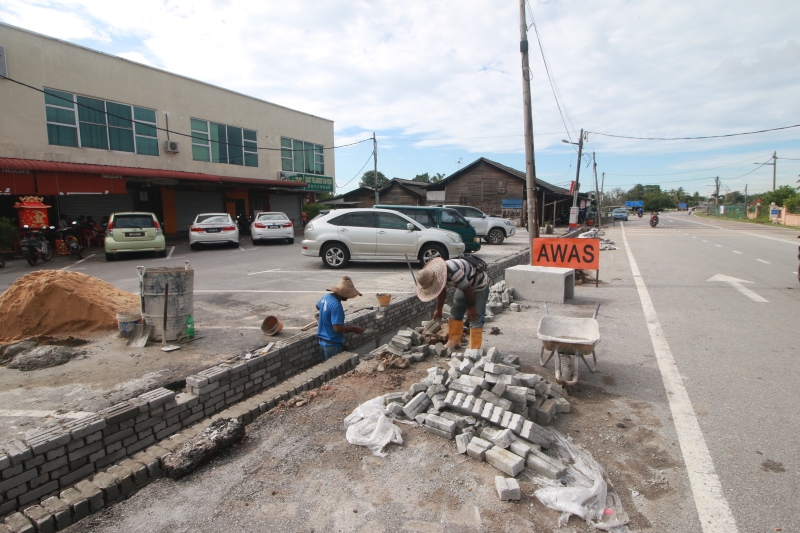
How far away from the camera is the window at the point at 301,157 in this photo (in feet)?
94.2

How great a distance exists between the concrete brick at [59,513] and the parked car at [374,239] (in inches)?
379

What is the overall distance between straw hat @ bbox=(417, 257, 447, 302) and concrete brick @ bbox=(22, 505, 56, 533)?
3397 mm

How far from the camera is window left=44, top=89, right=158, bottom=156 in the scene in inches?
682

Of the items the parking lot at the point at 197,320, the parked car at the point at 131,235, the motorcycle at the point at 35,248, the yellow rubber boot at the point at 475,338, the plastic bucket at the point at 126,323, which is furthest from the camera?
the parked car at the point at 131,235

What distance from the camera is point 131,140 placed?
19922 millimetres

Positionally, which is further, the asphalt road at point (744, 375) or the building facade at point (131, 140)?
the building facade at point (131, 140)

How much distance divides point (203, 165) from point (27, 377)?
808 inches

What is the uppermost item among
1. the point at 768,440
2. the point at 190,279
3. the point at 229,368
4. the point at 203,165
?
the point at 203,165

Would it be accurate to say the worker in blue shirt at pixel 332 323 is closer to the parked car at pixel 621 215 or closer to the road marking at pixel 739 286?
the road marking at pixel 739 286

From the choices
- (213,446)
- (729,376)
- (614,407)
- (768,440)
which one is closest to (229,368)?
(213,446)

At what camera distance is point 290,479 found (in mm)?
3025

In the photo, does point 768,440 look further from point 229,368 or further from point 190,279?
point 190,279

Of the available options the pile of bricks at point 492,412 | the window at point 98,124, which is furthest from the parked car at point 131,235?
the pile of bricks at point 492,412

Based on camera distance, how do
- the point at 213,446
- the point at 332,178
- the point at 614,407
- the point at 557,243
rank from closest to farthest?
the point at 213,446 → the point at 614,407 → the point at 557,243 → the point at 332,178
